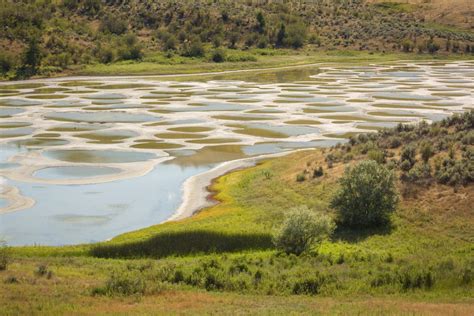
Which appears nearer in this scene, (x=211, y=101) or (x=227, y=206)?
(x=227, y=206)

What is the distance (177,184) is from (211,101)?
1299 inches

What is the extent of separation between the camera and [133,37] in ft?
366

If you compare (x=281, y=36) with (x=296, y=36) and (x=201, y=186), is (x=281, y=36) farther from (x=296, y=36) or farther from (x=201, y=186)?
(x=201, y=186)

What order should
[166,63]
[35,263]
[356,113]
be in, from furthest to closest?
[166,63] → [356,113] → [35,263]

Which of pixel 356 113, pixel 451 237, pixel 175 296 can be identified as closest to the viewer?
pixel 175 296

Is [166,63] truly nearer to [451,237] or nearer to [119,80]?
[119,80]

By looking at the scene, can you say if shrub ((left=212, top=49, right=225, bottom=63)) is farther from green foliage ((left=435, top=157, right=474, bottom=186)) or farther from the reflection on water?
green foliage ((left=435, top=157, right=474, bottom=186))

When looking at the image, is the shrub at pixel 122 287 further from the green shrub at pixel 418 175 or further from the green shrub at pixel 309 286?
the green shrub at pixel 418 175

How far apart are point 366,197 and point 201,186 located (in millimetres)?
10931

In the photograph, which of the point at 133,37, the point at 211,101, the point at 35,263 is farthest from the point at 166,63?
the point at 35,263

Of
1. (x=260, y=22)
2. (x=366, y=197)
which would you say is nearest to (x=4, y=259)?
(x=366, y=197)

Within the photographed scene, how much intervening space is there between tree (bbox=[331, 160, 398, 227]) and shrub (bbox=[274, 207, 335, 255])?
347 cm

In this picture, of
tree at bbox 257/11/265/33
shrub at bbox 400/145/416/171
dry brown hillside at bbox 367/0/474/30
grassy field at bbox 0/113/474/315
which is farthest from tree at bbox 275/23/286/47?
shrub at bbox 400/145/416/171

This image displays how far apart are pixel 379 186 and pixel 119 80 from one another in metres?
66.1
